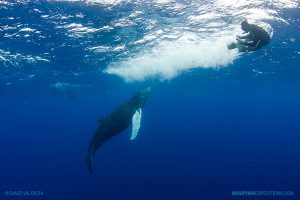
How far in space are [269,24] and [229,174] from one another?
71.7 ft

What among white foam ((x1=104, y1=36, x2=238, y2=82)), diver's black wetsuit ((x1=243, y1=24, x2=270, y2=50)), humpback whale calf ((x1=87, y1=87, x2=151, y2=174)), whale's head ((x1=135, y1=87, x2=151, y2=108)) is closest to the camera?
diver's black wetsuit ((x1=243, y1=24, x2=270, y2=50))

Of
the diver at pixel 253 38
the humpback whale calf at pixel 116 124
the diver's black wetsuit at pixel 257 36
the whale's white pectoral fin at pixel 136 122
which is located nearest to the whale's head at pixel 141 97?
the humpback whale calf at pixel 116 124

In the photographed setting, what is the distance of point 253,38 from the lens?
21.3 ft

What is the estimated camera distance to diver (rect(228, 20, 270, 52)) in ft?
20.6

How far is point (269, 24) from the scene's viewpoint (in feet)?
60.1

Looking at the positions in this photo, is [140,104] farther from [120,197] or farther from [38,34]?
[120,197]

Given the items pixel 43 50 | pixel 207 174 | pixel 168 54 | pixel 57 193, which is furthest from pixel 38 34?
pixel 207 174

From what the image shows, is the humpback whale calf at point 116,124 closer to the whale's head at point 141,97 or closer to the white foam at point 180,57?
the whale's head at point 141,97

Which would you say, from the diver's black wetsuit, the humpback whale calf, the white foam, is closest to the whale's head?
the humpback whale calf

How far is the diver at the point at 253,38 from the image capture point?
6289 mm

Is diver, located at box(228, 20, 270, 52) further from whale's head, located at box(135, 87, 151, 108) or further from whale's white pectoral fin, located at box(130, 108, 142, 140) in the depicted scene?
whale's head, located at box(135, 87, 151, 108)

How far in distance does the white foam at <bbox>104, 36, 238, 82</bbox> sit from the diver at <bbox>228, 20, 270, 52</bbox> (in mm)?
15933

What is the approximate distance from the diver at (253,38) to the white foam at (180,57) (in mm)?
15933

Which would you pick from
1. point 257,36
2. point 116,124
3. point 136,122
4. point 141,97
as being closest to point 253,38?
point 257,36
